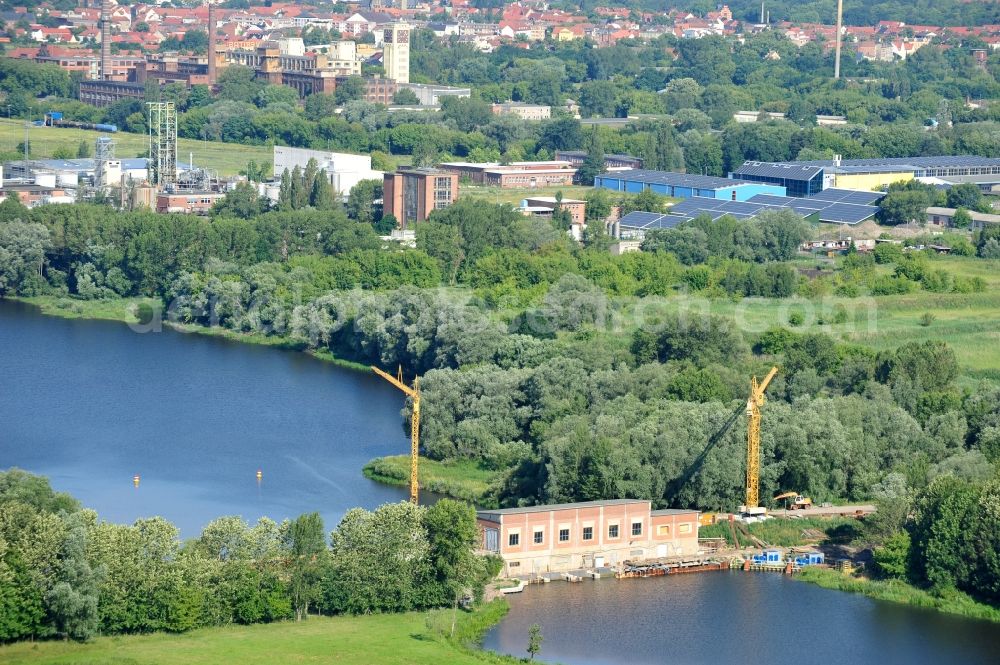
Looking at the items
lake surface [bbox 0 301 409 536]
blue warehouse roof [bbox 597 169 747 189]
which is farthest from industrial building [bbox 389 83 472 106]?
lake surface [bbox 0 301 409 536]

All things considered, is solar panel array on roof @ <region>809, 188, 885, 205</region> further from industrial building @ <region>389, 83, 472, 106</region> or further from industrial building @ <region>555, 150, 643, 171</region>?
industrial building @ <region>389, 83, 472, 106</region>

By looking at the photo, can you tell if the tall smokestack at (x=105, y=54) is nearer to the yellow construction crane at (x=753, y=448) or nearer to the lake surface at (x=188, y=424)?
the lake surface at (x=188, y=424)

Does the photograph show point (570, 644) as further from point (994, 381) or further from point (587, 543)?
point (994, 381)

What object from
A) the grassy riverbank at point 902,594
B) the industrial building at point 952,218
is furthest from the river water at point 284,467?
the industrial building at point 952,218

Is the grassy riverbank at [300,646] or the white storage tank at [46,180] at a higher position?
the white storage tank at [46,180]

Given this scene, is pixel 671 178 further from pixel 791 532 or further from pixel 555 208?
pixel 791 532

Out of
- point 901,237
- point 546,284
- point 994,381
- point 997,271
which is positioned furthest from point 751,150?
point 994,381
